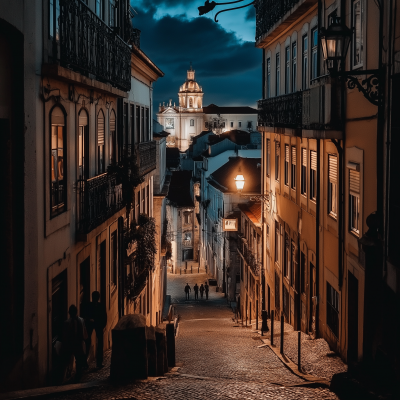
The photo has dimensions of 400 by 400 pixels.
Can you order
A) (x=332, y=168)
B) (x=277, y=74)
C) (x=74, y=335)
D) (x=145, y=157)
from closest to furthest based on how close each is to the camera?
1. (x=74, y=335)
2. (x=332, y=168)
3. (x=145, y=157)
4. (x=277, y=74)

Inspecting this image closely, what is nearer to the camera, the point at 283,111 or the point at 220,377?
the point at 220,377

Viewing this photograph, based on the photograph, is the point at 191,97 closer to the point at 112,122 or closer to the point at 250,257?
the point at 250,257

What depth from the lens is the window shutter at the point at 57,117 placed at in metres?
10.3

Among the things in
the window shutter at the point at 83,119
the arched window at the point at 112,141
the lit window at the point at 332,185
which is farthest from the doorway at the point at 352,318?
the arched window at the point at 112,141

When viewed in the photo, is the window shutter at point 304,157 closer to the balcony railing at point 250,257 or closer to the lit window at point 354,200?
the lit window at point 354,200

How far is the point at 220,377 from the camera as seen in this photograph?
11.5 metres

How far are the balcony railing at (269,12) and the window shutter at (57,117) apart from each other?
8424 millimetres

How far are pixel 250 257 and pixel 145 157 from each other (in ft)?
42.4

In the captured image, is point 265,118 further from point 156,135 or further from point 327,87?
point 156,135

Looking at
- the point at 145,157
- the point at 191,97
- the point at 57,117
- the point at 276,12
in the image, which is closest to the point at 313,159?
the point at 276,12

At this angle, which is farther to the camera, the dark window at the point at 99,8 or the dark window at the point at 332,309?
the dark window at the point at 99,8

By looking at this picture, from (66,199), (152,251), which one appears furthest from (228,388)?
(152,251)

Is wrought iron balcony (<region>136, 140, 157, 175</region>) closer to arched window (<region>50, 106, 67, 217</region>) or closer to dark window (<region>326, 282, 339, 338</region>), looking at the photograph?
dark window (<region>326, 282, 339, 338</region>)

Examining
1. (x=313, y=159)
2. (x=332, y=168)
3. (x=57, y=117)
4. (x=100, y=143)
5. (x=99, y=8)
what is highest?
(x=99, y=8)
